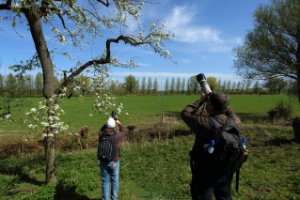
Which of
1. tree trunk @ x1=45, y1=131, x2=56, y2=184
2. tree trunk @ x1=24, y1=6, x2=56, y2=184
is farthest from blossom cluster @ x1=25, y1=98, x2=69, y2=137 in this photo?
tree trunk @ x1=45, y1=131, x2=56, y2=184

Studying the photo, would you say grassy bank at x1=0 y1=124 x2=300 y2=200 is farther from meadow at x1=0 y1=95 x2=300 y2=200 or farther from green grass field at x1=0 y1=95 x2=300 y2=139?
green grass field at x1=0 y1=95 x2=300 y2=139

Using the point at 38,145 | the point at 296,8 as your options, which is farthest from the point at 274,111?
the point at 38,145

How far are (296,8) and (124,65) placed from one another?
19712 millimetres

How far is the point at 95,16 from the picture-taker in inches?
364

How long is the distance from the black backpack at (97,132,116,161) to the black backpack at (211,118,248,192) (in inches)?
116

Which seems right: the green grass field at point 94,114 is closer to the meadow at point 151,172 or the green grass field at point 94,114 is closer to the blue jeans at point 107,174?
the meadow at point 151,172

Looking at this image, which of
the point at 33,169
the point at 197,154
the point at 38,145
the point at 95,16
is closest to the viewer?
the point at 197,154

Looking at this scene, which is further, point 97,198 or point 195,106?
point 97,198

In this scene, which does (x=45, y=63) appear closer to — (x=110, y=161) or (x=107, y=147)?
(x=107, y=147)

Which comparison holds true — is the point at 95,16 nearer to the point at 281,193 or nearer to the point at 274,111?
the point at 281,193

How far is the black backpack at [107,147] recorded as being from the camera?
682cm

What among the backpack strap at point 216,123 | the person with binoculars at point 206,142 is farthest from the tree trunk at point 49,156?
the backpack strap at point 216,123

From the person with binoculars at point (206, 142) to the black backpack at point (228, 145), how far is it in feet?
0.23

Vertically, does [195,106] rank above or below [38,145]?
above
